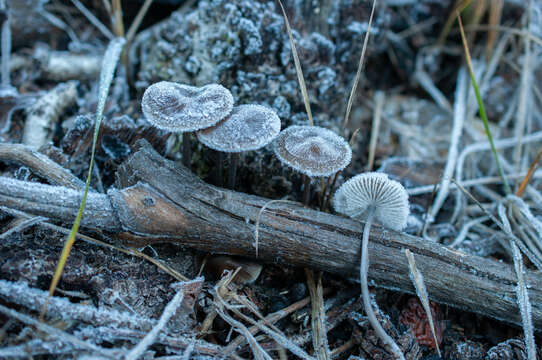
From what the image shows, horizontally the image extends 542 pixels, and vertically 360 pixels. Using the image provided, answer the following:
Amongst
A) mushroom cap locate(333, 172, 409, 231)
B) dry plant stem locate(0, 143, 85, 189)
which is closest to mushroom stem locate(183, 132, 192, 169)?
dry plant stem locate(0, 143, 85, 189)

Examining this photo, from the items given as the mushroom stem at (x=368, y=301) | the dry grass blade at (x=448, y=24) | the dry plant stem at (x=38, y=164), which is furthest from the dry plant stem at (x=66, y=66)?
the dry grass blade at (x=448, y=24)

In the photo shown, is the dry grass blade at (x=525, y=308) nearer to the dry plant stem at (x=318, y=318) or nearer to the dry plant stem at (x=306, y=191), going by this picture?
the dry plant stem at (x=318, y=318)

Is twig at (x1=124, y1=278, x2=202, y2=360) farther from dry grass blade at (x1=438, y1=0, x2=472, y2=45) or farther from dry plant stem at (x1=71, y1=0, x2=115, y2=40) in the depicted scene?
dry grass blade at (x1=438, y1=0, x2=472, y2=45)

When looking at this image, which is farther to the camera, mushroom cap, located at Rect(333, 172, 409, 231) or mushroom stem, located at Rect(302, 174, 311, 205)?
mushroom stem, located at Rect(302, 174, 311, 205)

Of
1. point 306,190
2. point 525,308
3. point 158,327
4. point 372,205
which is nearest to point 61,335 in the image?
point 158,327

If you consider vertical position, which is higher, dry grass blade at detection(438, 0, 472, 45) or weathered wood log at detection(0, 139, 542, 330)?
dry grass blade at detection(438, 0, 472, 45)

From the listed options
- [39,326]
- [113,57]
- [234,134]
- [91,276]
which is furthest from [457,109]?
[39,326]
